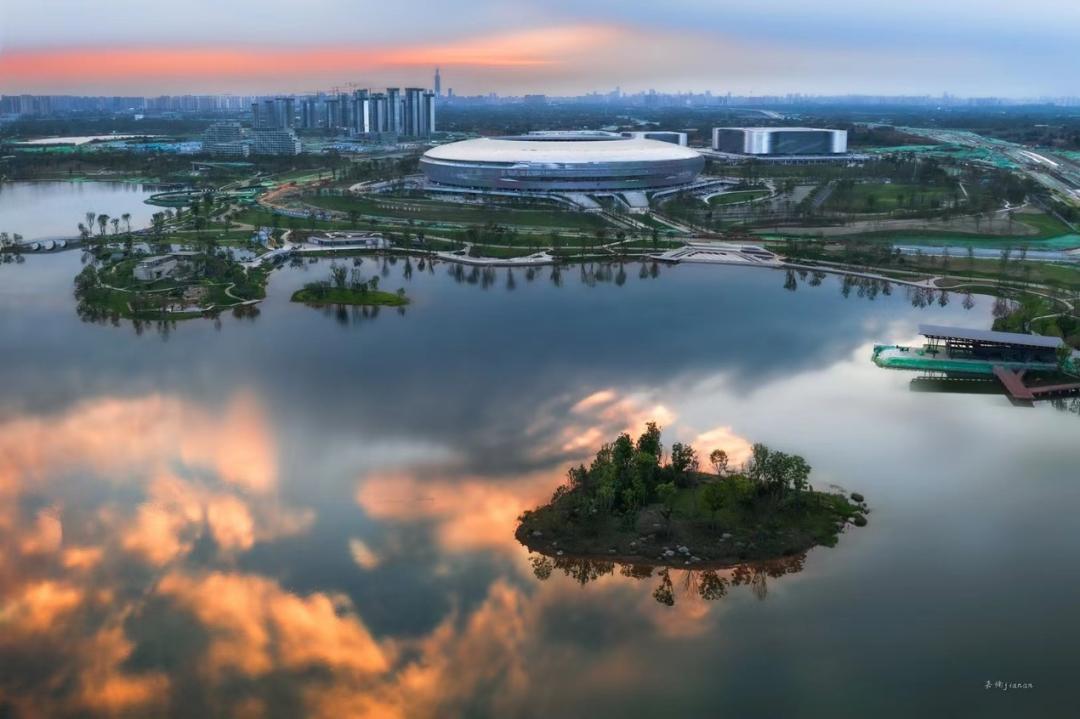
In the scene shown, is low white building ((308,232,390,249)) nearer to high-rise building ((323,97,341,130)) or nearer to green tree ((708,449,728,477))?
green tree ((708,449,728,477))

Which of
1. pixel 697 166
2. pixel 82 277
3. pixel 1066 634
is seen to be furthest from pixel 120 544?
pixel 697 166

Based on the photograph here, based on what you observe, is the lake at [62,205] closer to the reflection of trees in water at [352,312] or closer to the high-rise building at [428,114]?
the reflection of trees in water at [352,312]

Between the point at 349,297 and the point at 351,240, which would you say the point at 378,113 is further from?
the point at 349,297

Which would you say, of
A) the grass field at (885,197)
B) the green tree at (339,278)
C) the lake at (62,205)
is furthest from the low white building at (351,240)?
the grass field at (885,197)

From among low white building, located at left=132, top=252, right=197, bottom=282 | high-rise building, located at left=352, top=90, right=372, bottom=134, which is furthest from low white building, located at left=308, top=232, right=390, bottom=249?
high-rise building, located at left=352, top=90, right=372, bottom=134

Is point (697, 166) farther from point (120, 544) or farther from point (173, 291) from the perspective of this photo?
point (120, 544)

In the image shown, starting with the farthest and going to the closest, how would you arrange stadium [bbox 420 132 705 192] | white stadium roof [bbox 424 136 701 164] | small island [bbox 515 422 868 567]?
white stadium roof [bbox 424 136 701 164]
stadium [bbox 420 132 705 192]
small island [bbox 515 422 868 567]
